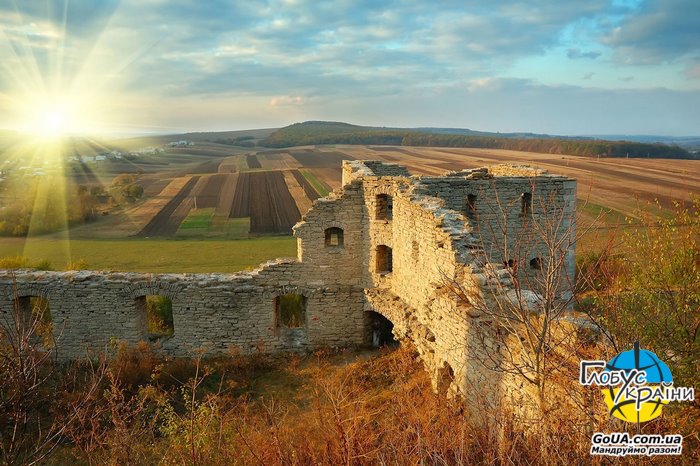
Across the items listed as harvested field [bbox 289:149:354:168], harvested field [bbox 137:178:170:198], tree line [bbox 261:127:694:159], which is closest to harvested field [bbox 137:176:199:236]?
harvested field [bbox 137:178:170:198]

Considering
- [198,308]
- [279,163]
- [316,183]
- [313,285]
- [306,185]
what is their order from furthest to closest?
[279,163]
[316,183]
[306,185]
[313,285]
[198,308]

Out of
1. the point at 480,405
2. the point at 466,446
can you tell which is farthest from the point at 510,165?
the point at 466,446

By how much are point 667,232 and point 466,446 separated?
818 cm

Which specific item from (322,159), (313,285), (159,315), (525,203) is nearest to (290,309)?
(159,315)

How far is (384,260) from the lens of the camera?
1426 cm

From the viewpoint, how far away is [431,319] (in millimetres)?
9742

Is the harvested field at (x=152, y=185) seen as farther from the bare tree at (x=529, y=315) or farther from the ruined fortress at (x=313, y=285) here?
the bare tree at (x=529, y=315)

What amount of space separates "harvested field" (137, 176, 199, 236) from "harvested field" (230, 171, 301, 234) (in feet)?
15.9

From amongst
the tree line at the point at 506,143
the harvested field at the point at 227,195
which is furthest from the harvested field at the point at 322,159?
the tree line at the point at 506,143

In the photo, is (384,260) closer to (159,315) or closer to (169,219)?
(159,315)

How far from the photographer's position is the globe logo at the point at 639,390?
4.29m

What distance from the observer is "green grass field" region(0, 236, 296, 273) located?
A: 2884 centimetres

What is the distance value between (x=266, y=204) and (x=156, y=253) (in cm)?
1526

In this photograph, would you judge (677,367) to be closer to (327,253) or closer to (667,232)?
(667,232)
